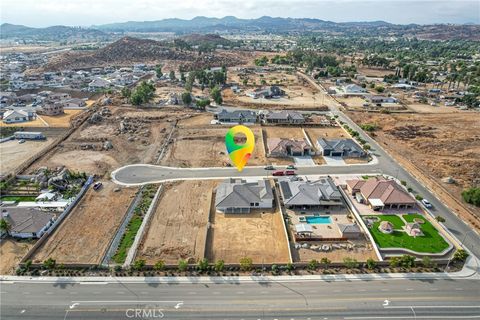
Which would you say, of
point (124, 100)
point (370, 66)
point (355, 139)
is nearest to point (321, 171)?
point (355, 139)

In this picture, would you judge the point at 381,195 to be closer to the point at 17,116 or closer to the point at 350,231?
the point at 350,231

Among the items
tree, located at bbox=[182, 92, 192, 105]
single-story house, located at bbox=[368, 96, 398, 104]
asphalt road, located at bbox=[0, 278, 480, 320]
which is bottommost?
asphalt road, located at bbox=[0, 278, 480, 320]

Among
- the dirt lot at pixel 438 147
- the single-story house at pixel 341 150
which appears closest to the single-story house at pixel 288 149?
the single-story house at pixel 341 150

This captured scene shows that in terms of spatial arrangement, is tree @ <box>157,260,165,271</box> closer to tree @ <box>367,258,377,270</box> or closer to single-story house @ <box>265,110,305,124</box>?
tree @ <box>367,258,377,270</box>

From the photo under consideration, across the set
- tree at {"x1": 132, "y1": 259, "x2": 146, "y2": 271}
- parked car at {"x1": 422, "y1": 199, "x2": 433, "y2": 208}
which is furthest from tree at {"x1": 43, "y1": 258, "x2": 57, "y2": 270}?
parked car at {"x1": 422, "y1": 199, "x2": 433, "y2": 208}

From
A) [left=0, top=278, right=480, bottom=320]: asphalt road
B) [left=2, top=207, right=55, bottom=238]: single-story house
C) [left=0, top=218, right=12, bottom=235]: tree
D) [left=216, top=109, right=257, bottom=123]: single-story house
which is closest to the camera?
[left=0, top=278, right=480, bottom=320]: asphalt road

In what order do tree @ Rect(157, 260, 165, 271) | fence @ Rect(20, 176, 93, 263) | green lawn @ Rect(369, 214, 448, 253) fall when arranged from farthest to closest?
green lawn @ Rect(369, 214, 448, 253) < fence @ Rect(20, 176, 93, 263) < tree @ Rect(157, 260, 165, 271)

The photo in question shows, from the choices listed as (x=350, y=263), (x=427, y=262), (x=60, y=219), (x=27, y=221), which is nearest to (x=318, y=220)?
(x=350, y=263)

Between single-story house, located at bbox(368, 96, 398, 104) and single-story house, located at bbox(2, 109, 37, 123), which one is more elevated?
single-story house, located at bbox(368, 96, 398, 104)
